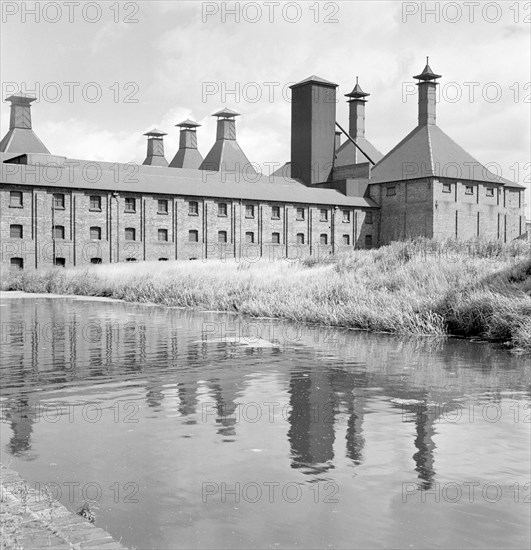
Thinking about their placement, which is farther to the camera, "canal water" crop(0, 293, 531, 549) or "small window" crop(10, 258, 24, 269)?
"small window" crop(10, 258, 24, 269)

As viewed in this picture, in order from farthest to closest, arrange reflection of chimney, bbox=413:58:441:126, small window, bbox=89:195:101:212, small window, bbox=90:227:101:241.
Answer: reflection of chimney, bbox=413:58:441:126 → small window, bbox=89:195:101:212 → small window, bbox=90:227:101:241

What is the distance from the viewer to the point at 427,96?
58.4 meters

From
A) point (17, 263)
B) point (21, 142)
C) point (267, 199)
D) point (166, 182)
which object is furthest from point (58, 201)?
point (21, 142)

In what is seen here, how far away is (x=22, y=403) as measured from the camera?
7883 mm

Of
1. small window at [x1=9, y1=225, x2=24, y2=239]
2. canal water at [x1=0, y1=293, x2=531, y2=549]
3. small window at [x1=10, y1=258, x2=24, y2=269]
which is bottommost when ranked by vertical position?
canal water at [x1=0, y1=293, x2=531, y2=549]

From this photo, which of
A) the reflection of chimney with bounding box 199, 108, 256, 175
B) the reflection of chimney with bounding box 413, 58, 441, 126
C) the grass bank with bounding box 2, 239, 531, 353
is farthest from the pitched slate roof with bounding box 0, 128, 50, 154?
the grass bank with bounding box 2, 239, 531, 353

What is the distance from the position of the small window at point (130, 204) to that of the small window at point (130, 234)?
1.16 m

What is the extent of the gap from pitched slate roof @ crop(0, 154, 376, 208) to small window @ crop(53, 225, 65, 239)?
2406mm

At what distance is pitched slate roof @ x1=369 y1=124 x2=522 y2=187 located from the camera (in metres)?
54.8

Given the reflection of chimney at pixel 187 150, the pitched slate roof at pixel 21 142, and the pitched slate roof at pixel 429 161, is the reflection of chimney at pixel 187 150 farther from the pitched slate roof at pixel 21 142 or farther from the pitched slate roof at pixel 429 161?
the pitched slate roof at pixel 429 161

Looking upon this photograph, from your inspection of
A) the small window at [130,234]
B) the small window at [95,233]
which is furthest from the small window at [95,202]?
the small window at [130,234]

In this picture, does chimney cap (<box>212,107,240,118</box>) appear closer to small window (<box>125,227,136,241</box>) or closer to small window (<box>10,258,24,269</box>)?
small window (<box>125,227,136,241</box>)

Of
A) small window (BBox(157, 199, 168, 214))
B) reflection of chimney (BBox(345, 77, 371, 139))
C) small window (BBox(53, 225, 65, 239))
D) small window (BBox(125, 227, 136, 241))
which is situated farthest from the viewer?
reflection of chimney (BBox(345, 77, 371, 139))

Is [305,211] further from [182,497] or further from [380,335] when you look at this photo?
[182,497]
